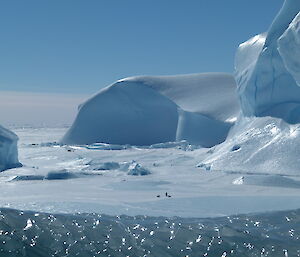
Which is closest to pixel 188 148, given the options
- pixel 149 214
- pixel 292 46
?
pixel 292 46

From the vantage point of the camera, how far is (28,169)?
15641 millimetres

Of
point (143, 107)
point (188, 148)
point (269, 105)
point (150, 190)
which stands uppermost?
point (269, 105)

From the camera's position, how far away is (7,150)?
16.2 m

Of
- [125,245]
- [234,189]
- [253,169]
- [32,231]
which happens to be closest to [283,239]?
[125,245]

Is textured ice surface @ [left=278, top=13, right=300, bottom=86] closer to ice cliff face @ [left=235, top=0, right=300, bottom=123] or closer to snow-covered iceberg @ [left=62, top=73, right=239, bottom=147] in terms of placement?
ice cliff face @ [left=235, top=0, right=300, bottom=123]

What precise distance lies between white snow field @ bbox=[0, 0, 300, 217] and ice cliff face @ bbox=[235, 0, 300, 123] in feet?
0.12

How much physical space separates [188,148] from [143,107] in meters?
6.77

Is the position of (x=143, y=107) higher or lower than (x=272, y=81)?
lower

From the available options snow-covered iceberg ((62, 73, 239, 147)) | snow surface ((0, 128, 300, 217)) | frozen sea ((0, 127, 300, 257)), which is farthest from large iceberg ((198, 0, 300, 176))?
snow-covered iceberg ((62, 73, 239, 147))

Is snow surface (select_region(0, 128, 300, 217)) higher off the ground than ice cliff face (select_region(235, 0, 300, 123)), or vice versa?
ice cliff face (select_region(235, 0, 300, 123))

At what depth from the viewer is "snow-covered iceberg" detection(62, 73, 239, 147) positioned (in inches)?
1078

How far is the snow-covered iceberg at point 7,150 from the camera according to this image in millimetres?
15956

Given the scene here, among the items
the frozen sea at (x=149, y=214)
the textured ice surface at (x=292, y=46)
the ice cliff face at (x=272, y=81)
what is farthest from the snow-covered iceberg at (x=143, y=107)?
the frozen sea at (x=149, y=214)

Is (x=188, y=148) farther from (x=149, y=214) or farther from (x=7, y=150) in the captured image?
(x=149, y=214)
